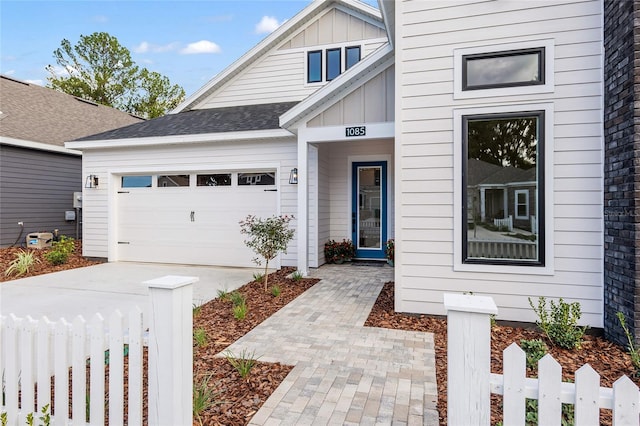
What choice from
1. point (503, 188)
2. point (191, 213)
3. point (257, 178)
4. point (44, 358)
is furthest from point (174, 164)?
point (503, 188)

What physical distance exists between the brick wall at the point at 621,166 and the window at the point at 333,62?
23.2 ft

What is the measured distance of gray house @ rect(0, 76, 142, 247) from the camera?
33.2ft

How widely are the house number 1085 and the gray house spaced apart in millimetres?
7876

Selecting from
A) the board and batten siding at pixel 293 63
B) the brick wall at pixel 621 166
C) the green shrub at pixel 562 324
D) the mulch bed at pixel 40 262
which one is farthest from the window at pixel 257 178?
the brick wall at pixel 621 166

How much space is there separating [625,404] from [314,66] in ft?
34.1

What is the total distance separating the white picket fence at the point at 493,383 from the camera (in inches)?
57.2

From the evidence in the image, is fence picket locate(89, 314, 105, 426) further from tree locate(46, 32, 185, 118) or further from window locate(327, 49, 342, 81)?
tree locate(46, 32, 185, 118)

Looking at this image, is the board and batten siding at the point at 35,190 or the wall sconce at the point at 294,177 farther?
the board and batten siding at the point at 35,190

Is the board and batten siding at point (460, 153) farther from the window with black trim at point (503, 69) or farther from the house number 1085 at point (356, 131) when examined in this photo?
the house number 1085 at point (356, 131)

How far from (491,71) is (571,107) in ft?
3.19

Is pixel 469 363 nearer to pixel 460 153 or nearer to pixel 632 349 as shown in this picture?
pixel 632 349

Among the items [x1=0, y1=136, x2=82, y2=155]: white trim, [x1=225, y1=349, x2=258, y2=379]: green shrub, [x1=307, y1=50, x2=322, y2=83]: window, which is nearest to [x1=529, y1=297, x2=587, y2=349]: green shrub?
[x1=225, y1=349, x2=258, y2=379]: green shrub

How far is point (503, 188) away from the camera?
423 centimetres

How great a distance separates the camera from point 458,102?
434 centimetres
